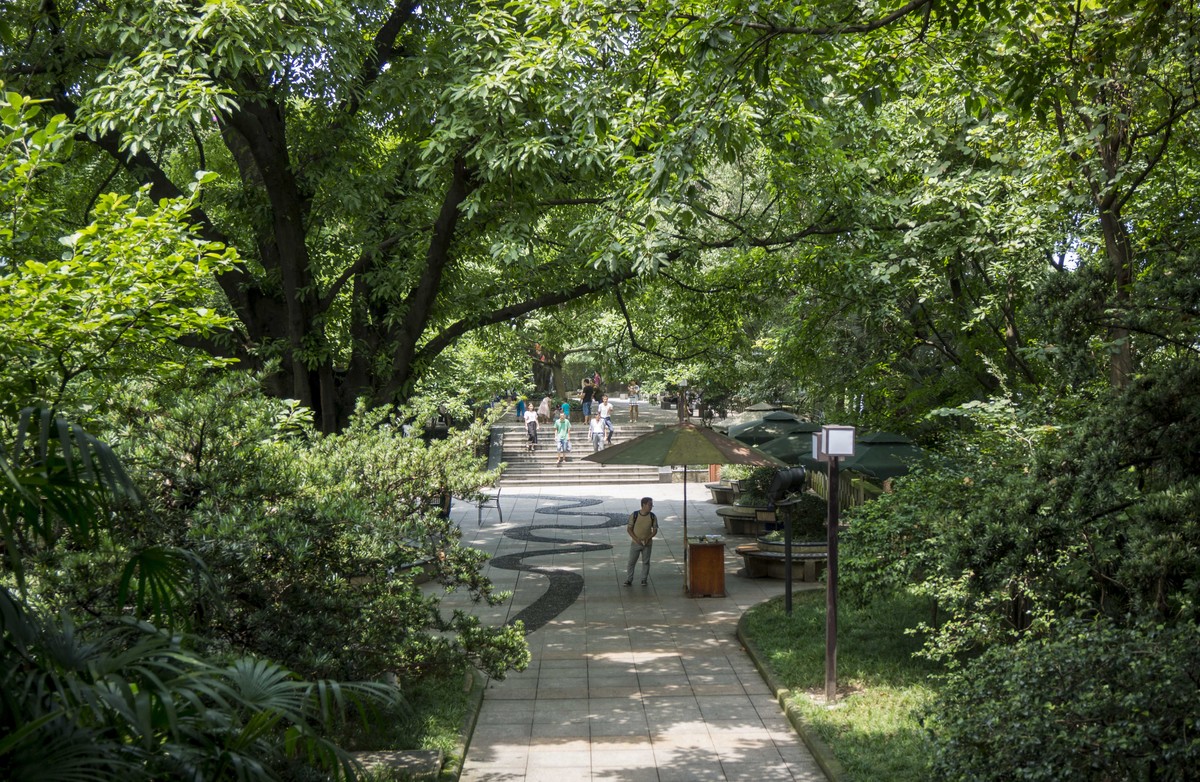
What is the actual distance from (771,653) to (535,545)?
1031 centimetres

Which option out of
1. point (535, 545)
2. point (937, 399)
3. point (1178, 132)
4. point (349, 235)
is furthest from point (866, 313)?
point (535, 545)

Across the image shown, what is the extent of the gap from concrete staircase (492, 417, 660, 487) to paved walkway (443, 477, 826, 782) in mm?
14426

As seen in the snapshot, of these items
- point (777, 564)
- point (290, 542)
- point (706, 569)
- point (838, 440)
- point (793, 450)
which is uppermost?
point (838, 440)

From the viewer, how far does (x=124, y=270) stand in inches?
285

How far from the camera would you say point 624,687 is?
11523mm

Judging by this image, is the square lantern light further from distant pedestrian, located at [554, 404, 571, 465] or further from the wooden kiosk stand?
distant pedestrian, located at [554, 404, 571, 465]

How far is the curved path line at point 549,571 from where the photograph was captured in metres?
15.4

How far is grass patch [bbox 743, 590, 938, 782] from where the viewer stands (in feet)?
28.4

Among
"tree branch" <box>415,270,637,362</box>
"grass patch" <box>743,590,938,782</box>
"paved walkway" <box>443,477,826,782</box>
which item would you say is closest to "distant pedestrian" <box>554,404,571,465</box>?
"paved walkway" <box>443,477,826,782</box>

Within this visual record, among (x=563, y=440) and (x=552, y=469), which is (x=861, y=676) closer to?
(x=552, y=469)

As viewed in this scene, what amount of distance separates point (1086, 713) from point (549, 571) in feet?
46.0

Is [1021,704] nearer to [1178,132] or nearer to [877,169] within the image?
[1178,132]

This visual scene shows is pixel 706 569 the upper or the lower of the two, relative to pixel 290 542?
lower

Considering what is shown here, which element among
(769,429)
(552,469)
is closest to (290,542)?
(769,429)
